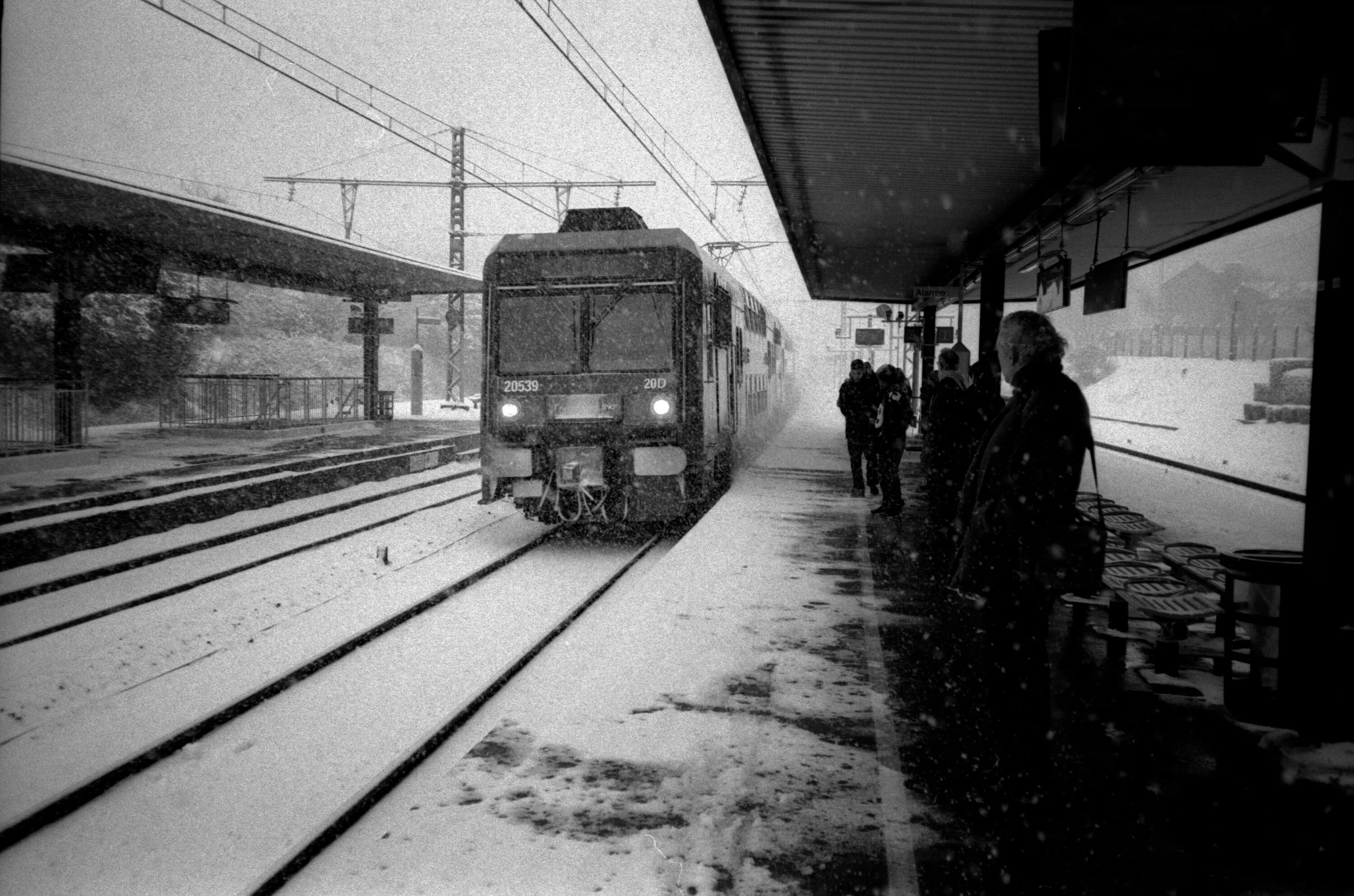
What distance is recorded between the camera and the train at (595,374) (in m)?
10.5

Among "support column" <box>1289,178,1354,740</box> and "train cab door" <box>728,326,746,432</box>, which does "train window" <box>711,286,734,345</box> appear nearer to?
"train cab door" <box>728,326,746,432</box>

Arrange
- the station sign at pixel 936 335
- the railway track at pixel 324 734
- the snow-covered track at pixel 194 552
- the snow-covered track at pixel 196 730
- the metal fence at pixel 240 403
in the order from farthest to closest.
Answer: the station sign at pixel 936 335
the metal fence at pixel 240 403
the snow-covered track at pixel 194 552
the snow-covered track at pixel 196 730
the railway track at pixel 324 734

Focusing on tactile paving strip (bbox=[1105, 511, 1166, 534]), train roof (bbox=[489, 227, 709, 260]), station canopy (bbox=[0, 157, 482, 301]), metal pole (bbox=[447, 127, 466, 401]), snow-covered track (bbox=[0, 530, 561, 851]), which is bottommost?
snow-covered track (bbox=[0, 530, 561, 851])

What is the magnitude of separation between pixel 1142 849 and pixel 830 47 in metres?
5.09

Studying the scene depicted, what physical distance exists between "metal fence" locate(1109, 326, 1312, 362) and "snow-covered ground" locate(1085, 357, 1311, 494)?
97 centimetres

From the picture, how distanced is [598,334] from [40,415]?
965cm

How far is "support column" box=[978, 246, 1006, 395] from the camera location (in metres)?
14.9

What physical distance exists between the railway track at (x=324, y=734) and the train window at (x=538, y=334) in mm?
3003

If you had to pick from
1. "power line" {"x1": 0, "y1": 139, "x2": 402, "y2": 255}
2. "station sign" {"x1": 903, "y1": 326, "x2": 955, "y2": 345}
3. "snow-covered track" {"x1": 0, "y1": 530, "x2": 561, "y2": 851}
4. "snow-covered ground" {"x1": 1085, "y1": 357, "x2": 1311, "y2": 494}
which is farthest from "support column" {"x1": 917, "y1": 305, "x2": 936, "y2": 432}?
"snow-covered track" {"x1": 0, "y1": 530, "x2": 561, "y2": 851}

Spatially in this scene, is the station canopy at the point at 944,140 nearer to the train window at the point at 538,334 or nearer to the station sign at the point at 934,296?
the station sign at the point at 934,296

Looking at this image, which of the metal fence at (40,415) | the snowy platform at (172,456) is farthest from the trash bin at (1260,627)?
the metal fence at (40,415)

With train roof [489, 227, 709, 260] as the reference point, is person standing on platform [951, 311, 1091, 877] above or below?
below

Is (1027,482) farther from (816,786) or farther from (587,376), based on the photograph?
(587,376)

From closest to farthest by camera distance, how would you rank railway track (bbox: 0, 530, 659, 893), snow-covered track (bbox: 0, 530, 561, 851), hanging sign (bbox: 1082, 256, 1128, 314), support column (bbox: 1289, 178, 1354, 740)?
railway track (bbox: 0, 530, 659, 893) → snow-covered track (bbox: 0, 530, 561, 851) → support column (bbox: 1289, 178, 1354, 740) → hanging sign (bbox: 1082, 256, 1128, 314)
